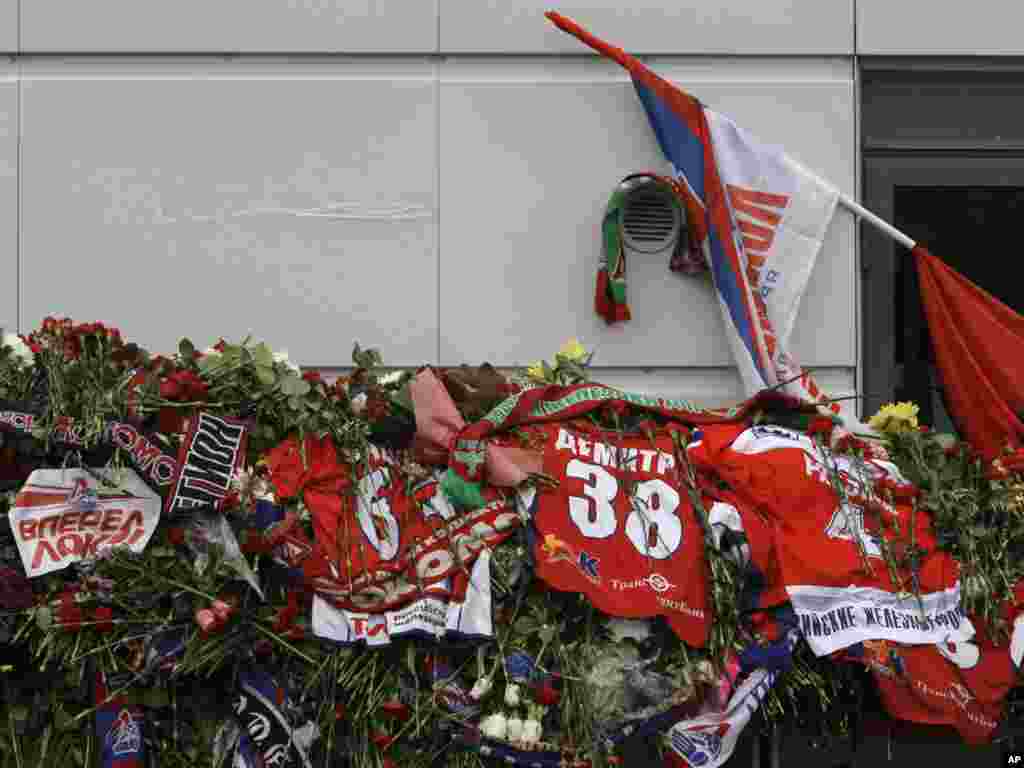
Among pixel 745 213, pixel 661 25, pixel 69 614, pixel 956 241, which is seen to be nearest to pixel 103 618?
pixel 69 614

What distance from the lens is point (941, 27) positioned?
16.9 feet

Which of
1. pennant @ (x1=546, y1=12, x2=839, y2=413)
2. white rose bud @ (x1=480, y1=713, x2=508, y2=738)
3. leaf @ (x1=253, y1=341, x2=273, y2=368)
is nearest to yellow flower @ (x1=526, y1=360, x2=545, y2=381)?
pennant @ (x1=546, y1=12, x2=839, y2=413)

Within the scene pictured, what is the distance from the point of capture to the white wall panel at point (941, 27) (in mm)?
5109

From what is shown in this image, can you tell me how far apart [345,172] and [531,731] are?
2.39 m

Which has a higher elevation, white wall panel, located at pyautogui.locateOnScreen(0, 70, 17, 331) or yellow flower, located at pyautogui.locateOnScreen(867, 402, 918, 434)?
white wall panel, located at pyautogui.locateOnScreen(0, 70, 17, 331)

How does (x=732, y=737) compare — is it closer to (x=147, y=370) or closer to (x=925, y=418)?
(x=925, y=418)

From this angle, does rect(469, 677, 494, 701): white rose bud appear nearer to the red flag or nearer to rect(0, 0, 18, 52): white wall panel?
the red flag

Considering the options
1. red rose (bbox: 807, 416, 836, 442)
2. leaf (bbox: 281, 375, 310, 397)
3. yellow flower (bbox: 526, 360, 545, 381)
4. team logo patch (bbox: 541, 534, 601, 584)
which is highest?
yellow flower (bbox: 526, 360, 545, 381)

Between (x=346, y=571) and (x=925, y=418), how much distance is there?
105 inches

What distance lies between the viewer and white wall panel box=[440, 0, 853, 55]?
4.99m

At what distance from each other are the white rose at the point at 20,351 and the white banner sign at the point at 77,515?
0.36m

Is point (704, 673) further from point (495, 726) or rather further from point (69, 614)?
point (69, 614)

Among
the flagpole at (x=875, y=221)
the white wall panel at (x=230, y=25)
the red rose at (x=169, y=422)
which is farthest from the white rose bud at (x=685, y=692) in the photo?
the white wall panel at (x=230, y=25)

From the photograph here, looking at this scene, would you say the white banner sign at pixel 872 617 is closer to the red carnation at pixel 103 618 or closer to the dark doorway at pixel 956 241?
the dark doorway at pixel 956 241
